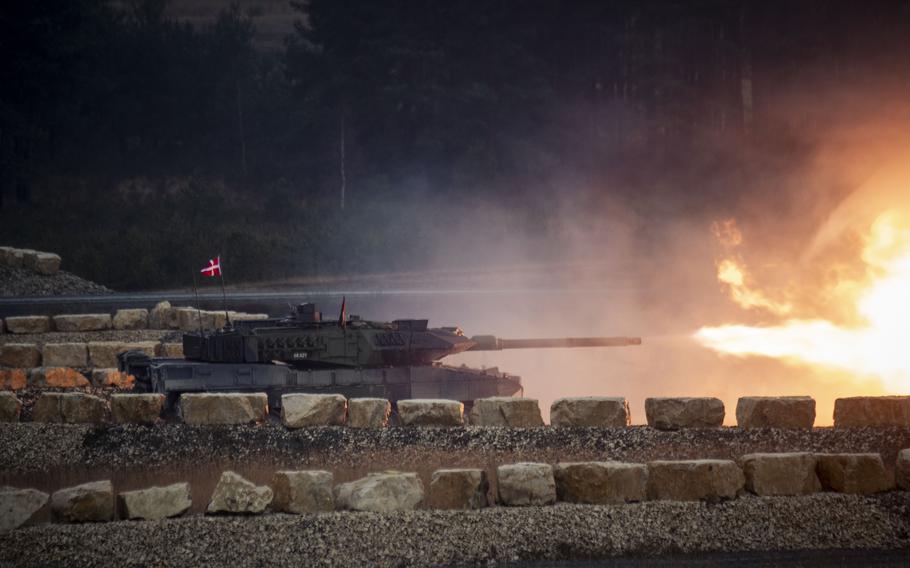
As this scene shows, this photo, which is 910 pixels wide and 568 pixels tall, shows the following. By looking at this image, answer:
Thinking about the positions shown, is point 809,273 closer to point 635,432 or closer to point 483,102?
point 635,432

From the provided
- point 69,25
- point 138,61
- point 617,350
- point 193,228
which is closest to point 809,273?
point 617,350

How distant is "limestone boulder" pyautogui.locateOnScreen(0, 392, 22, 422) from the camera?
2558 centimetres

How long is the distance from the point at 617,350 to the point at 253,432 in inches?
990

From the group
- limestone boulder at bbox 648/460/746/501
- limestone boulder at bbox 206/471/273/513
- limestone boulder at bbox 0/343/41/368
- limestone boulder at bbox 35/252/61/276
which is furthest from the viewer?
limestone boulder at bbox 35/252/61/276

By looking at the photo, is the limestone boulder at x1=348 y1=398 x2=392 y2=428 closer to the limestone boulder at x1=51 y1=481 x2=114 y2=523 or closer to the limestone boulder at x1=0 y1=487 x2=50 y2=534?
the limestone boulder at x1=51 y1=481 x2=114 y2=523

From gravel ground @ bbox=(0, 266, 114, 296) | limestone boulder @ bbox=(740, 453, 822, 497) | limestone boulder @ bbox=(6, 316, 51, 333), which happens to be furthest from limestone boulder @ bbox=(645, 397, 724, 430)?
gravel ground @ bbox=(0, 266, 114, 296)

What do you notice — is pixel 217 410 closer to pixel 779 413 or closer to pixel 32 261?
pixel 779 413

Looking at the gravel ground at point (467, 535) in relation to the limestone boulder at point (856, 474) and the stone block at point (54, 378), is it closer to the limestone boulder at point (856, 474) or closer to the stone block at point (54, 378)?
the limestone boulder at point (856, 474)

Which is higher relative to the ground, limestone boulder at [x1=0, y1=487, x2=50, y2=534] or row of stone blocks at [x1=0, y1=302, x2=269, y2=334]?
row of stone blocks at [x1=0, y1=302, x2=269, y2=334]

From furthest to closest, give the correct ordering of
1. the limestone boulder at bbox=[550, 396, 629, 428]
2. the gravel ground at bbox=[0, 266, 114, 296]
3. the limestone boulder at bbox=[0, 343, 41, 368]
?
the gravel ground at bbox=[0, 266, 114, 296], the limestone boulder at bbox=[0, 343, 41, 368], the limestone boulder at bbox=[550, 396, 629, 428]

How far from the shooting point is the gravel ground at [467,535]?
1770cm

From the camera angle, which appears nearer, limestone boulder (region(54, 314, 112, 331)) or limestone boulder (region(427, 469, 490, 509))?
limestone boulder (region(427, 469, 490, 509))

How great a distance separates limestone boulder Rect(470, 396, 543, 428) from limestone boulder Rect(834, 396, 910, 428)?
5074 mm

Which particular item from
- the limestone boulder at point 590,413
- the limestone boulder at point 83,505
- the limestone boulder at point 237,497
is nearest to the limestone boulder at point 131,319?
the limestone boulder at point 590,413
